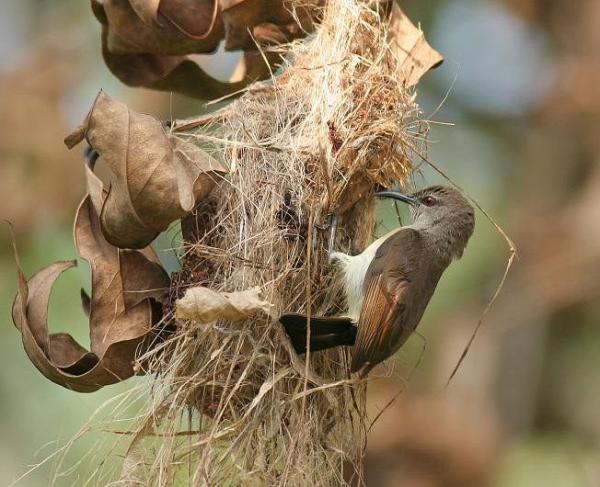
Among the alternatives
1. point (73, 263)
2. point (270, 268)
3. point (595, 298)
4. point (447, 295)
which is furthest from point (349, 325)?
point (595, 298)

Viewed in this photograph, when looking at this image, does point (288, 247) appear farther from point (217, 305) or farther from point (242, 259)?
point (217, 305)

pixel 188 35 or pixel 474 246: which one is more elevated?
pixel 188 35

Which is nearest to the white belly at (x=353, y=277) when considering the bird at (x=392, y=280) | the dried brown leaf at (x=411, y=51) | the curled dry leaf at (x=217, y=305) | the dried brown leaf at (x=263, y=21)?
the bird at (x=392, y=280)

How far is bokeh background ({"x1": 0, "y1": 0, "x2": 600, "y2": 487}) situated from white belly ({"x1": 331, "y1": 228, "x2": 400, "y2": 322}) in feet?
2.51

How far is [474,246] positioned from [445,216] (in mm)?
3617

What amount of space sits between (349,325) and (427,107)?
493cm

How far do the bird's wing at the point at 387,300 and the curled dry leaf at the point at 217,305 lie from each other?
0.59 meters

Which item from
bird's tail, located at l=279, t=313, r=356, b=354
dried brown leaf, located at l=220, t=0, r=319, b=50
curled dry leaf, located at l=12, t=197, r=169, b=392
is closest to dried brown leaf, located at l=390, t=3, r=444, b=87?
dried brown leaf, located at l=220, t=0, r=319, b=50

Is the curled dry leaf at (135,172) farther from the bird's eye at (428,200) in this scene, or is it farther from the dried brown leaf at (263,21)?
the bird's eye at (428,200)

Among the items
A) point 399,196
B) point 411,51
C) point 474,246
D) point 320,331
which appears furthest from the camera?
point 474,246

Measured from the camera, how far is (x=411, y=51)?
437 cm

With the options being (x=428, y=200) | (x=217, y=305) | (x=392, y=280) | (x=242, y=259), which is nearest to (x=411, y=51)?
(x=428, y=200)

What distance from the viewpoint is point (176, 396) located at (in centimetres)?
374

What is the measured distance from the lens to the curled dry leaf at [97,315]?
3654mm
